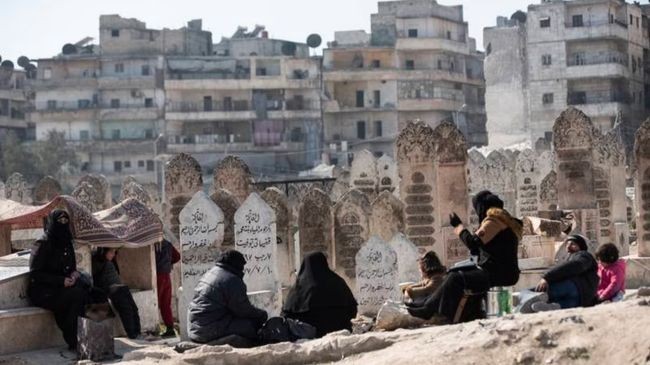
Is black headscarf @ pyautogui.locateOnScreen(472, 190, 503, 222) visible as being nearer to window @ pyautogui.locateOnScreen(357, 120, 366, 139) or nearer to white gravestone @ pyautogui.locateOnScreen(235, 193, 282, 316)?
white gravestone @ pyautogui.locateOnScreen(235, 193, 282, 316)

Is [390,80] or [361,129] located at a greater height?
[390,80]

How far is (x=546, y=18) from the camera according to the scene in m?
60.2

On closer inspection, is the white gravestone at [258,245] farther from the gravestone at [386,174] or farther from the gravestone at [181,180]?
the gravestone at [386,174]

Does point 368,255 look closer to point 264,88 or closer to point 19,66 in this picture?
point 264,88

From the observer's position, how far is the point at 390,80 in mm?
70625

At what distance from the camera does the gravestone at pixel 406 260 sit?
65.5 feet

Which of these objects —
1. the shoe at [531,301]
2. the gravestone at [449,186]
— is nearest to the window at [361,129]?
the gravestone at [449,186]

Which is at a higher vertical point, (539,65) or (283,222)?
(539,65)

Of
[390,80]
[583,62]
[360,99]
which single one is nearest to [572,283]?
[583,62]

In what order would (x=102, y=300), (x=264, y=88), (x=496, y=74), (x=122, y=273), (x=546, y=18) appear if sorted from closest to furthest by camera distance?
(x=102, y=300) < (x=122, y=273) < (x=546, y=18) < (x=496, y=74) < (x=264, y=88)

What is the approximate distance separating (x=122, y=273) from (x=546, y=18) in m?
44.1

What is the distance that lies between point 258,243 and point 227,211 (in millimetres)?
4288

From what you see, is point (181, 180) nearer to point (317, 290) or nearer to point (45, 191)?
point (45, 191)

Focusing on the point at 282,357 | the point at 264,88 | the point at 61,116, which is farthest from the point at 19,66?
the point at 282,357
